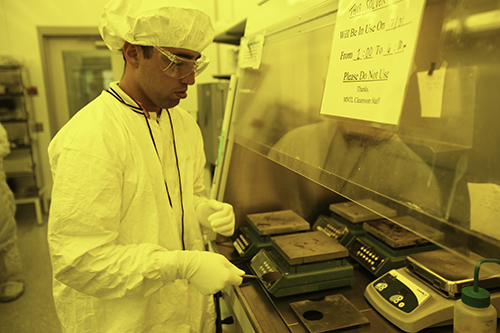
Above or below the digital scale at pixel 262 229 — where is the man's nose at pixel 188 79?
above

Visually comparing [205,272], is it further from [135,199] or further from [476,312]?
[476,312]

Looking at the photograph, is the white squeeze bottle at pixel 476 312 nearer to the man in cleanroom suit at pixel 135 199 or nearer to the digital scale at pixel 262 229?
the man in cleanroom suit at pixel 135 199

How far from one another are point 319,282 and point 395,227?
378mm

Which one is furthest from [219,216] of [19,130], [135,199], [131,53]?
[19,130]

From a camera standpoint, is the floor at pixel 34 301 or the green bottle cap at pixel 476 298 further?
the floor at pixel 34 301

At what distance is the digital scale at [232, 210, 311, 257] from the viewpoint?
1314 mm

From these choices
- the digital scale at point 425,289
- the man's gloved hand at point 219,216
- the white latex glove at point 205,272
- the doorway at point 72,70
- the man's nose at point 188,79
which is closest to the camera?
the digital scale at point 425,289

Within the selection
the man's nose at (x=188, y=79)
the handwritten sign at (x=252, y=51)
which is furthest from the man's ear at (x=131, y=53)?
the handwritten sign at (x=252, y=51)

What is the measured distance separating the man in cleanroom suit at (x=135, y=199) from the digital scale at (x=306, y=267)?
6.1 inches

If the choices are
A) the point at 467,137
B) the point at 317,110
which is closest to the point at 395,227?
the point at 317,110

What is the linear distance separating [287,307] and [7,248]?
8.39 feet

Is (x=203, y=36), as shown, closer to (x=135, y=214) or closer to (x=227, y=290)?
(x=135, y=214)

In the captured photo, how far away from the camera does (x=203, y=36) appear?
44.2 inches

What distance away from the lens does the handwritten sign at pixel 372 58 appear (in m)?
0.60
